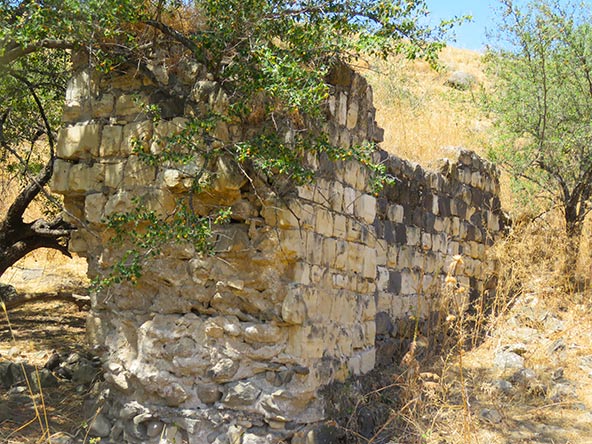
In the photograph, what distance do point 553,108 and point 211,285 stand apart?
22.6 feet

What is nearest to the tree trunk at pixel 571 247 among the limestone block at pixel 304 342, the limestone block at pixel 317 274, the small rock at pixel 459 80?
the limestone block at pixel 317 274

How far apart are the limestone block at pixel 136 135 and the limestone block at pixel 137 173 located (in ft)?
0.26

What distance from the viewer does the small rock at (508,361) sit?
673cm

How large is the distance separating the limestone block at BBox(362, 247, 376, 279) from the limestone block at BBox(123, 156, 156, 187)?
193 centimetres

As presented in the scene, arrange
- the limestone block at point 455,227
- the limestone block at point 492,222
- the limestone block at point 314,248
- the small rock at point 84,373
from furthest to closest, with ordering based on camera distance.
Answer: the limestone block at point 492,222 < the limestone block at point 455,227 < the small rock at point 84,373 < the limestone block at point 314,248

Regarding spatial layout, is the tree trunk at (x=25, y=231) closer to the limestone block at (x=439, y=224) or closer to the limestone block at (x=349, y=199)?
the limestone block at (x=349, y=199)

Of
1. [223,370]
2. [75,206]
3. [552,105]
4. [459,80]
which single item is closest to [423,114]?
[552,105]

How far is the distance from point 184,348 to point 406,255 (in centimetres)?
299

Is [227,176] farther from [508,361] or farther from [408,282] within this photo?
[508,361]

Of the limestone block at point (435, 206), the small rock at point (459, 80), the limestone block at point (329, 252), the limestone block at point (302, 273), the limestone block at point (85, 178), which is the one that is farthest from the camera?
the small rock at point (459, 80)

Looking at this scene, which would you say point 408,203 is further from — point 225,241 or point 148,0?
point 148,0

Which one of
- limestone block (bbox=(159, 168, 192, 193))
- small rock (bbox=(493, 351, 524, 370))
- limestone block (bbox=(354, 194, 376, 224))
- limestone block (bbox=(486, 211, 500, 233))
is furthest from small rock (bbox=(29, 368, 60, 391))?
limestone block (bbox=(486, 211, 500, 233))

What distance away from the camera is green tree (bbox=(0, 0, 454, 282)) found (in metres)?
4.37

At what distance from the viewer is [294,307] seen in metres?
4.73
